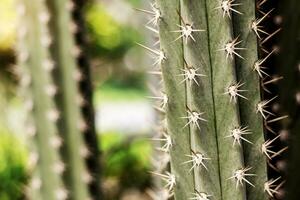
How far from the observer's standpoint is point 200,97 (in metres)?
1.56

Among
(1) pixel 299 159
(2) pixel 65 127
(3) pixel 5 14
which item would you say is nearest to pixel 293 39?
(1) pixel 299 159

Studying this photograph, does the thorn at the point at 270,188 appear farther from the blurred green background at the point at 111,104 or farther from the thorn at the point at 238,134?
the blurred green background at the point at 111,104

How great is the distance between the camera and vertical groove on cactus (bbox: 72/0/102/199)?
8.33ft

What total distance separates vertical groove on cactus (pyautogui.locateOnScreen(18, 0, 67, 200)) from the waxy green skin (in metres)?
1.07

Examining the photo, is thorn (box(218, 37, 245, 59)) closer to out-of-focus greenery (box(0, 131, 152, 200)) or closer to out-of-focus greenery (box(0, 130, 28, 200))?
out-of-focus greenery (box(0, 130, 28, 200))

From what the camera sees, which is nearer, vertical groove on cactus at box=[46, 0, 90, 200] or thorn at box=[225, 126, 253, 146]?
thorn at box=[225, 126, 253, 146]

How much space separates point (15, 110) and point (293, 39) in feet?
23.9

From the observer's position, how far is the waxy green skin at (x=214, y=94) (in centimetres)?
153

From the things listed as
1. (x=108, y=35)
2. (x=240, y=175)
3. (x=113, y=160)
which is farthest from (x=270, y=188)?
(x=108, y=35)

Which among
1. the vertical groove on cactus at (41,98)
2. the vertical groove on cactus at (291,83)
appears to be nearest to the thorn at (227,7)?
the vertical groove on cactus at (291,83)

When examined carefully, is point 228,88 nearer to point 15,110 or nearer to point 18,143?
point 18,143

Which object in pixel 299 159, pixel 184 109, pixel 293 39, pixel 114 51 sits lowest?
pixel 299 159

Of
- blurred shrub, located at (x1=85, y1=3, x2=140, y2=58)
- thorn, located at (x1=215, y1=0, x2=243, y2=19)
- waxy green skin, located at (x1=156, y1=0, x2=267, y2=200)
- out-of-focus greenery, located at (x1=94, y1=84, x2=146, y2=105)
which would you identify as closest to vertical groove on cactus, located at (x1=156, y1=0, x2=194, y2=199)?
waxy green skin, located at (x1=156, y1=0, x2=267, y2=200)

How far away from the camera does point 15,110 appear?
29.6ft
